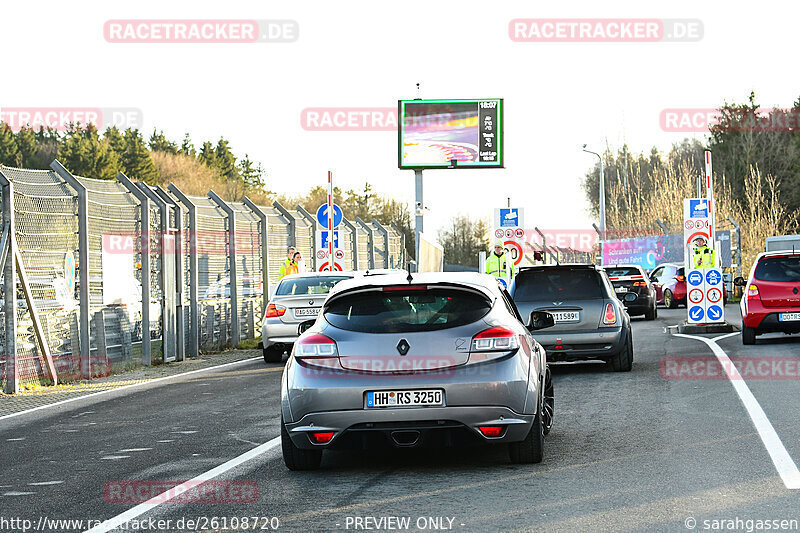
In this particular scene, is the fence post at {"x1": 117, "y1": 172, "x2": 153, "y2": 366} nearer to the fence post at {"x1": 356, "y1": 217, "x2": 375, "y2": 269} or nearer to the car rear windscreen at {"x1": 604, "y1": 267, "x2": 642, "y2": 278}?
the car rear windscreen at {"x1": 604, "y1": 267, "x2": 642, "y2": 278}

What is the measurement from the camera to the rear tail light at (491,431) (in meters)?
7.83

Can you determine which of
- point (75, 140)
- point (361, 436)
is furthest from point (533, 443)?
point (75, 140)

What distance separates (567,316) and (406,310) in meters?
7.82

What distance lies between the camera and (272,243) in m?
28.6

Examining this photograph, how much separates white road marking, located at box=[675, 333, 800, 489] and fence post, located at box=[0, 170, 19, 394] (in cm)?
914

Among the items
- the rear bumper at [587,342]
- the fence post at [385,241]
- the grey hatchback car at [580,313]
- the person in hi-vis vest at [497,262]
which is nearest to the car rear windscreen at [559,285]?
the grey hatchback car at [580,313]

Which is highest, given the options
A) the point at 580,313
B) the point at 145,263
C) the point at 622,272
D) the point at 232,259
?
the point at 145,263

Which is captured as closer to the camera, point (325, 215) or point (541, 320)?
point (541, 320)

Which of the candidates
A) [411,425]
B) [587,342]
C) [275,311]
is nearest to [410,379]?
[411,425]

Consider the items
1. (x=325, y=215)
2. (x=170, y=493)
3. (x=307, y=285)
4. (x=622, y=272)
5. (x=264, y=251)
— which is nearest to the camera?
(x=170, y=493)

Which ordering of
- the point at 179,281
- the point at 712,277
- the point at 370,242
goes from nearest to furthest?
1. the point at 179,281
2. the point at 712,277
3. the point at 370,242

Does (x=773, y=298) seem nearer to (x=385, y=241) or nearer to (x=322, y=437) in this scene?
(x=322, y=437)

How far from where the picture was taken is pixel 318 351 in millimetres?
8000

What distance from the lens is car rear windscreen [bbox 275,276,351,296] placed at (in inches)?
777
